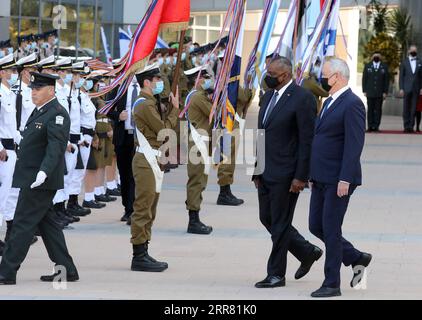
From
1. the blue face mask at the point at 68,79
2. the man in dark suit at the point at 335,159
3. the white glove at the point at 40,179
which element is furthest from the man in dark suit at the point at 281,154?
the blue face mask at the point at 68,79

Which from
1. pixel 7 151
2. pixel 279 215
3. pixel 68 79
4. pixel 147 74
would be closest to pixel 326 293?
pixel 279 215

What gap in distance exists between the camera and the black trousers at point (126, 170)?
536 inches

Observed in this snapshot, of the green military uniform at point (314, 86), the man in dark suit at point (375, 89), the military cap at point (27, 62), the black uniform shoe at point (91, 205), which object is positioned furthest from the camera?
the man in dark suit at point (375, 89)

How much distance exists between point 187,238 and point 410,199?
4734 mm

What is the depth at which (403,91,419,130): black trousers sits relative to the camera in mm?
28383

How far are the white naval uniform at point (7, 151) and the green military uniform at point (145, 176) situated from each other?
1725 mm

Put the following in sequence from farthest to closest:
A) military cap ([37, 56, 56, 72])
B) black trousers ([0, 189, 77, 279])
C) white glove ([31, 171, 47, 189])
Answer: military cap ([37, 56, 56, 72]), black trousers ([0, 189, 77, 279]), white glove ([31, 171, 47, 189])

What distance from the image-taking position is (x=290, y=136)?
31.2 ft

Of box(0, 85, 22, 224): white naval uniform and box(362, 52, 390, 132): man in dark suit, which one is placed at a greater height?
box(0, 85, 22, 224): white naval uniform

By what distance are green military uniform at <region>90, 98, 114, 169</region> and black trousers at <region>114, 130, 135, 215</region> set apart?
110cm

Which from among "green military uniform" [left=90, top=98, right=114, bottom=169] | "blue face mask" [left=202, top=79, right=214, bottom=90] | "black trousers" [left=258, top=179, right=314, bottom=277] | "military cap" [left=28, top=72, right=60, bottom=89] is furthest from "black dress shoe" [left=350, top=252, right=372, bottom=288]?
"green military uniform" [left=90, top=98, right=114, bottom=169]

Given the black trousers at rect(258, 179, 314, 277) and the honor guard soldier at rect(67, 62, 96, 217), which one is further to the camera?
the honor guard soldier at rect(67, 62, 96, 217)

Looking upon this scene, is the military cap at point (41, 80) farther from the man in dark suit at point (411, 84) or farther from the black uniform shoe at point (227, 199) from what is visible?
the man in dark suit at point (411, 84)

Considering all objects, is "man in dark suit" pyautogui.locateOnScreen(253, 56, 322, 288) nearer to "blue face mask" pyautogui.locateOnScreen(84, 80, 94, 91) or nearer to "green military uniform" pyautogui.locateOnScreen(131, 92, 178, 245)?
"green military uniform" pyautogui.locateOnScreen(131, 92, 178, 245)
